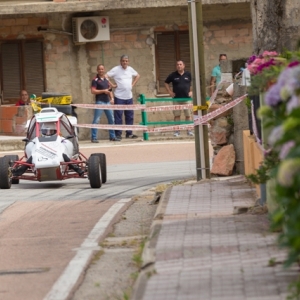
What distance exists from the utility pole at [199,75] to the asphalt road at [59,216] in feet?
3.68

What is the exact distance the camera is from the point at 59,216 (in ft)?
43.6

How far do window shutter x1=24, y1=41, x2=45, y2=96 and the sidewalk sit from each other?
1827cm

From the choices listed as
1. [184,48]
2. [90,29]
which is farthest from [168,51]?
[90,29]

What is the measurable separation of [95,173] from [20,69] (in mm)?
14324

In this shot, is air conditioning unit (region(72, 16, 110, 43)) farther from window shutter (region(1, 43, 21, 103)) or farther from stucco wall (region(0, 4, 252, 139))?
window shutter (region(1, 43, 21, 103))

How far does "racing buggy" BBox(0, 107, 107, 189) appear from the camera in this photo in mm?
16875

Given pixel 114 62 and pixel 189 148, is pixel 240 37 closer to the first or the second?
pixel 114 62

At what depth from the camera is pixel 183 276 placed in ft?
26.0

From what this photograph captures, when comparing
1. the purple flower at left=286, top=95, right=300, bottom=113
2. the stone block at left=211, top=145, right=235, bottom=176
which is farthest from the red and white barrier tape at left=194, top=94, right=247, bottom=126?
the purple flower at left=286, top=95, right=300, bottom=113

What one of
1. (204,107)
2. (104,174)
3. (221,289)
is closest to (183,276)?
(221,289)

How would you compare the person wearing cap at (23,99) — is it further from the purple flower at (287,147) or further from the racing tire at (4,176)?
the purple flower at (287,147)

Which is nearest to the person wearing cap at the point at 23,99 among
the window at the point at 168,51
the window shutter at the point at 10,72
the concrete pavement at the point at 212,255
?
the window shutter at the point at 10,72

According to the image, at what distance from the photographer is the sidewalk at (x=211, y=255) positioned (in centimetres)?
734

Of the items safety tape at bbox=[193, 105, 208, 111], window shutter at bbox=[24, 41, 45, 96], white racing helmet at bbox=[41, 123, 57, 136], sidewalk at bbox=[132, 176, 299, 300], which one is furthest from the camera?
window shutter at bbox=[24, 41, 45, 96]
